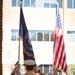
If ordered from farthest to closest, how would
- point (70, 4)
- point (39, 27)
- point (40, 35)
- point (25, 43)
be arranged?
point (70, 4) → point (39, 27) → point (40, 35) → point (25, 43)

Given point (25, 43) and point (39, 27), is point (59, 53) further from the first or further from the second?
point (39, 27)

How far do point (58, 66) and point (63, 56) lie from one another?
120 millimetres

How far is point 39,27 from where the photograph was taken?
35.8 feet

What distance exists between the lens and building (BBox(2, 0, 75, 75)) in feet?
35.3

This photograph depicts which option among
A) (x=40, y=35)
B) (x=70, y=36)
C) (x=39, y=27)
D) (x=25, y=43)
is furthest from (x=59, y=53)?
(x=70, y=36)

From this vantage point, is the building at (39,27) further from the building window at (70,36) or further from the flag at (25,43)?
the flag at (25,43)

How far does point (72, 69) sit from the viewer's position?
1071cm

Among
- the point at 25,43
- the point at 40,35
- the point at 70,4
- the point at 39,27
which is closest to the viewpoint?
the point at 25,43

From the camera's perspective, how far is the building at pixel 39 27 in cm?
1076

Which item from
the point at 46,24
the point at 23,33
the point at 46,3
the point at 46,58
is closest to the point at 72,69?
the point at 46,58

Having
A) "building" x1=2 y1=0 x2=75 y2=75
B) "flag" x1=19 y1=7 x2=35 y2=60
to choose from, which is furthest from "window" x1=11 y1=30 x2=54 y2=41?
"flag" x1=19 y1=7 x2=35 y2=60

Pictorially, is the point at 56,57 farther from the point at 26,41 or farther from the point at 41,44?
the point at 41,44

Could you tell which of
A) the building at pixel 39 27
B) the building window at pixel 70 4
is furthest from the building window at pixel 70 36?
the building window at pixel 70 4

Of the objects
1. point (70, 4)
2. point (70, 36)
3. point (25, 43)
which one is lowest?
point (70, 36)
